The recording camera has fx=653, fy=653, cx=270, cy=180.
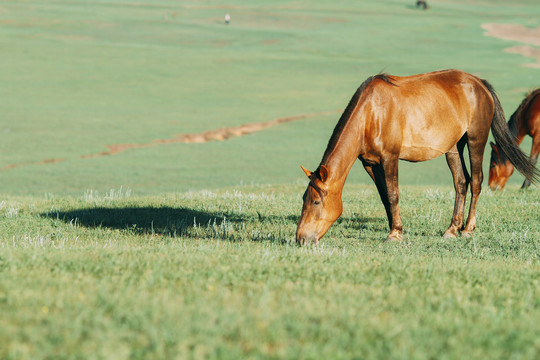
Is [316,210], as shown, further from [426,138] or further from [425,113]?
[425,113]

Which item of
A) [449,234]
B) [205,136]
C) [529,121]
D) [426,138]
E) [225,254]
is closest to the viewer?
[225,254]

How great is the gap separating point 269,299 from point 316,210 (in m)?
3.22

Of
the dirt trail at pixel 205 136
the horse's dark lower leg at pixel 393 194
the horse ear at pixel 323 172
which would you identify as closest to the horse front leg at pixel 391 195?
the horse's dark lower leg at pixel 393 194

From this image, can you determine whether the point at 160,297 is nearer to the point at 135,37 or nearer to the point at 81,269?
the point at 81,269

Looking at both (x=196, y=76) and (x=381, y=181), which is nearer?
(x=381, y=181)

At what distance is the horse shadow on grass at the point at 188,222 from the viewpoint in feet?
31.7

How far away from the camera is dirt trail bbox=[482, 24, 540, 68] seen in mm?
68812

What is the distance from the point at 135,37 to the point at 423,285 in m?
68.4

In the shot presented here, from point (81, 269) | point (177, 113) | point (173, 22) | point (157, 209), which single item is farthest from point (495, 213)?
point (173, 22)

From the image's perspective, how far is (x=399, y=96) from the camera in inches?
369

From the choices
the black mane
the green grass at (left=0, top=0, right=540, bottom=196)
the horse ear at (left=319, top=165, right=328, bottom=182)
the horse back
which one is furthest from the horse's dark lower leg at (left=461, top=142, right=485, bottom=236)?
the green grass at (left=0, top=0, right=540, bottom=196)

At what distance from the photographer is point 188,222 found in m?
10.6

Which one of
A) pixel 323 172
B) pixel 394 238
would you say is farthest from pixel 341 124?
pixel 394 238

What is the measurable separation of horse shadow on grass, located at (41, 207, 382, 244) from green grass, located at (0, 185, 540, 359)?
172 millimetres
